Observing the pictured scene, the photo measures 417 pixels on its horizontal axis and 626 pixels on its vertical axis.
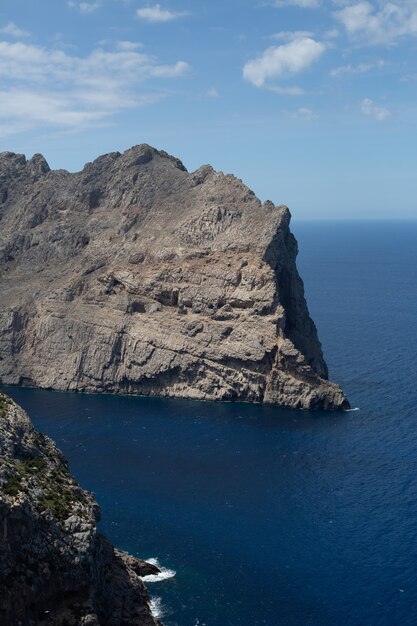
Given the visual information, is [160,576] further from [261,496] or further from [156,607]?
[261,496]

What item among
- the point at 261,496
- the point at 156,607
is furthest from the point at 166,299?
the point at 156,607

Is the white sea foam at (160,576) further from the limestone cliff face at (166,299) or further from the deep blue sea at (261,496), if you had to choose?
the limestone cliff face at (166,299)

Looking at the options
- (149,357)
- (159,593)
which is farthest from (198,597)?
(149,357)

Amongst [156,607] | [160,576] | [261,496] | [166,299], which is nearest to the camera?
[156,607]

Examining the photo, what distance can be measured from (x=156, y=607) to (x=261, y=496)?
25123 millimetres

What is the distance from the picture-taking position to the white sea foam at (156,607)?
6906 centimetres

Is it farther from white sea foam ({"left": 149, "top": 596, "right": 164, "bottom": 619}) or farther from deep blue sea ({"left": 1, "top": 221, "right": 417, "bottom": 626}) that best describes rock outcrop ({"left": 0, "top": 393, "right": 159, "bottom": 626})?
deep blue sea ({"left": 1, "top": 221, "right": 417, "bottom": 626})

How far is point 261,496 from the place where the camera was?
92.6m

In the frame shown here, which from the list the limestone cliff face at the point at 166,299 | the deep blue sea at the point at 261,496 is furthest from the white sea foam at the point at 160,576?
the limestone cliff face at the point at 166,299

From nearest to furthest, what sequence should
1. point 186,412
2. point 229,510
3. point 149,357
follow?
point 229,510
point 186,412
point 149,357

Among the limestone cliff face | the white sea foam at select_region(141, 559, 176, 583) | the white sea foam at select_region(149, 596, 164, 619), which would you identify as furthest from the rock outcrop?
the limestone cliff face

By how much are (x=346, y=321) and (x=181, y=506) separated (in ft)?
348

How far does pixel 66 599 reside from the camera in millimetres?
57312

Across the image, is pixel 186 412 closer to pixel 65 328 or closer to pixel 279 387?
pixel 279 387
